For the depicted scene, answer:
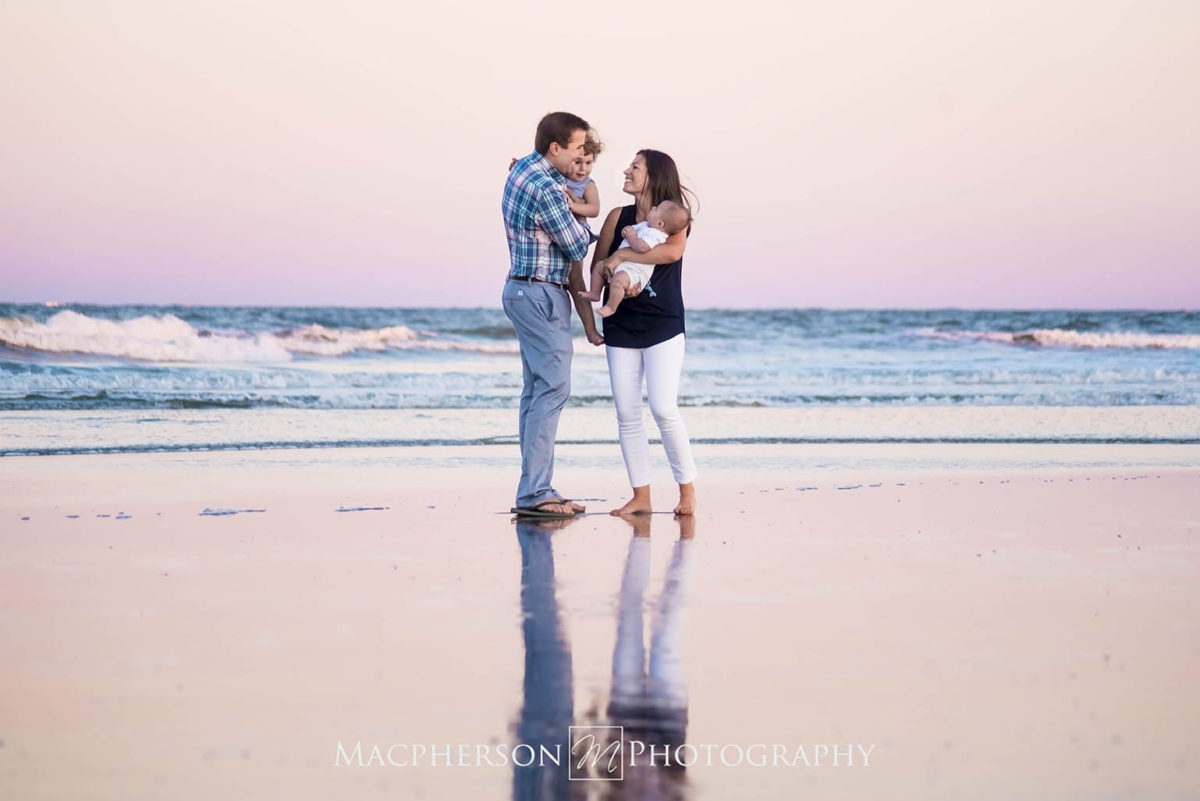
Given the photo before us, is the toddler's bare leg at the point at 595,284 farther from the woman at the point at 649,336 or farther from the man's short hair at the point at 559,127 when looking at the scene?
the man's short hair at the point at 559,127

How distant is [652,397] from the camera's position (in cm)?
607

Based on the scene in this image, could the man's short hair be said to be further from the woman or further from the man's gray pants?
the man's gray pants

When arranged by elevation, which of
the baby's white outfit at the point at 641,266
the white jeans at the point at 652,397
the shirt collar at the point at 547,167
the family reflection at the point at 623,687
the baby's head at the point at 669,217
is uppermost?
the shirt collar at the point at 547,167

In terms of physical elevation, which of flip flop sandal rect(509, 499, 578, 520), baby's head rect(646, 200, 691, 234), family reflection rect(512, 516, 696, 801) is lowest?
flip flop sandal rect(509, 499, 578, 520)

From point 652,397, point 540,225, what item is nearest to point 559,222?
point 540,225

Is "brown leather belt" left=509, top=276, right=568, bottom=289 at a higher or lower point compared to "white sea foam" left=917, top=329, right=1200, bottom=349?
higher

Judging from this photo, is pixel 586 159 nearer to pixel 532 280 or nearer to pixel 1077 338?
pixel 532 280

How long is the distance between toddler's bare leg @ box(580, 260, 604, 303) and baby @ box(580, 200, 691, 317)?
0.39 ft

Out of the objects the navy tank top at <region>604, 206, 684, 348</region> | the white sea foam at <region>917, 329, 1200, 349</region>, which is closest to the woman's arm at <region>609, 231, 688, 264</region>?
the navy tank top at <region>604, 206, 684, 348</region>

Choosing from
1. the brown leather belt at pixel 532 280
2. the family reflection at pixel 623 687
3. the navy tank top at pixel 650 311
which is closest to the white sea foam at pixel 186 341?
the brown leather belt at pixel 532 280

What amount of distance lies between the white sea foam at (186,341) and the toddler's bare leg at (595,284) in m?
21.2

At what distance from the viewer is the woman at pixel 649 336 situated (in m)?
5.87

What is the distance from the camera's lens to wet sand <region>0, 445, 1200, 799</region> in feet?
8.50

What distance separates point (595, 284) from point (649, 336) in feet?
1.20
